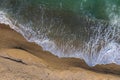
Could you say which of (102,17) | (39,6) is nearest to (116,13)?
(102,17)

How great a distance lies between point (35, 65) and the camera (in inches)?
163

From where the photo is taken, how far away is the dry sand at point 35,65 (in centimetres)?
398

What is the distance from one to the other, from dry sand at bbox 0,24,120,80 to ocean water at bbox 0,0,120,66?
0.15 metres

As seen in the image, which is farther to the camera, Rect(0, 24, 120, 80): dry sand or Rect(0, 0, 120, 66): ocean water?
Rect(0, 0, 120, 66): ocean water

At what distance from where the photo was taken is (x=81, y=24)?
5082 millimetres

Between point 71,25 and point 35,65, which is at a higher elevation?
point 71,25

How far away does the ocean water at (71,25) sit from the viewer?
4.67m

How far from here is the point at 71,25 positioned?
5105 millimetres

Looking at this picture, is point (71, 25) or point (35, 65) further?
point (71, 25)

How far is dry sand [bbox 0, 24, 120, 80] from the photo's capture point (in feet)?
13.1

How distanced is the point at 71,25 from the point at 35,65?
4.35 ft

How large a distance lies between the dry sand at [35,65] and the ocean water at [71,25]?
0.49ft

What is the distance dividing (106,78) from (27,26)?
1821mm

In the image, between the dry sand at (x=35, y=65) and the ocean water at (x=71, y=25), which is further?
the ocean water at (x=71, y=25)
